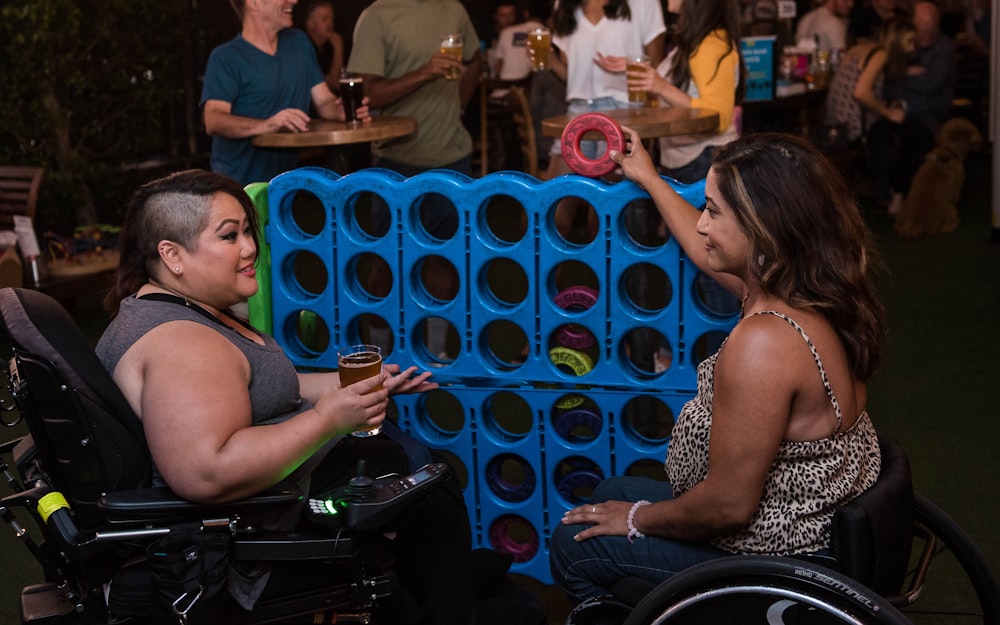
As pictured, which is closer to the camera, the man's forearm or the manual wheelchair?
the manual wheelchair

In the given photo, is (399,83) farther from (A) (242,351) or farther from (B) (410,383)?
(A) (242,351)

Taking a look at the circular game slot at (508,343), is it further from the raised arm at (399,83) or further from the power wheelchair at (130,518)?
the power wheelchair at (130,518)

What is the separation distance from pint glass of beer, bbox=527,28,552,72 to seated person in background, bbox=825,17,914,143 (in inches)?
195

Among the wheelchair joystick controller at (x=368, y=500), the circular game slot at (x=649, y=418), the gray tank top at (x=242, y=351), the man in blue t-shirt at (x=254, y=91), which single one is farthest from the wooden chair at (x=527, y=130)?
the wheelchair joystick controller at (x=368, y=500)

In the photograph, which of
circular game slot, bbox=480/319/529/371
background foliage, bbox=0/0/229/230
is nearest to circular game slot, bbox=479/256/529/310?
circular game slot, bbox=480/319/529/371

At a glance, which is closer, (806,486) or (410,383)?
(806,486)

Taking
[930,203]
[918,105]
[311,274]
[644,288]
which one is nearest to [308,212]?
[311,274]

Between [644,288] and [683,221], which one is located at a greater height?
[683,221]

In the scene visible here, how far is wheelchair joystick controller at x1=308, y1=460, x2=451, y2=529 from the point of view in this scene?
211 cm

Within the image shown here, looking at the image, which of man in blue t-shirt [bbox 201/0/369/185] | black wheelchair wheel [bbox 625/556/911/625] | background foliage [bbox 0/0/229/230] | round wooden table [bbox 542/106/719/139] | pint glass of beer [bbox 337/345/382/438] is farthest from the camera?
background foliage [bbox 0/0/229/230]

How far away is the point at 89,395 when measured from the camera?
2.10 metres

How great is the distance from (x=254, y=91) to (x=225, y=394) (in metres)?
2.52

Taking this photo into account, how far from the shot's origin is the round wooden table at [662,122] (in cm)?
366

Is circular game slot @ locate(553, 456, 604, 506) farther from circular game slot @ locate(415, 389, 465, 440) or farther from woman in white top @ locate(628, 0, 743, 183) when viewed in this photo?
woman in white top @ locate(628, 0, 743, 183)
